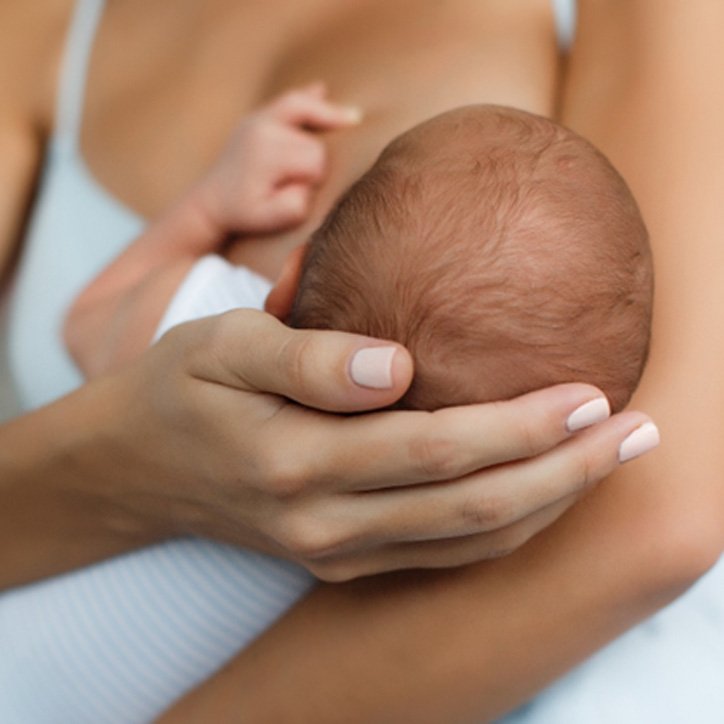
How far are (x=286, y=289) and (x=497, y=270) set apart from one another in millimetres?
191

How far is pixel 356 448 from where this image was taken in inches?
24.3

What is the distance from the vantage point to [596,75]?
945mm

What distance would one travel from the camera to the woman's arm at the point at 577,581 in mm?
729

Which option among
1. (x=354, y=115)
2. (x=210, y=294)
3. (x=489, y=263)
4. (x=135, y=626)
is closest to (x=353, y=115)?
(x=354, y=115)

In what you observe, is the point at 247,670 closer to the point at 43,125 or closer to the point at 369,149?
the point at 369,149

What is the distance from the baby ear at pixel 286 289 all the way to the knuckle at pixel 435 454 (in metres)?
0.22

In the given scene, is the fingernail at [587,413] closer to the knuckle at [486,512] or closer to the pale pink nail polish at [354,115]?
the knuckle at [486,512]

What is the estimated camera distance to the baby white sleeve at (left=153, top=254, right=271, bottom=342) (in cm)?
91

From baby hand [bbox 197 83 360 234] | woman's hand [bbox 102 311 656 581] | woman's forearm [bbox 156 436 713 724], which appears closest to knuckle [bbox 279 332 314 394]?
woman's hand [bbox 102 311 656 581]

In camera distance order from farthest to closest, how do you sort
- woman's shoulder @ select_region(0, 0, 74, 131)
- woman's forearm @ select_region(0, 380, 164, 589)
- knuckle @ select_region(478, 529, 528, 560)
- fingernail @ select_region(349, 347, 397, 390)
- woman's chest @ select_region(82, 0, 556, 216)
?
1. woman's shoulder @ select_region(0, 0, 74, 131)
2. woman's chest @ select_region(82, 0, 556, 216)
3. woman's forearm @ select_region(0, 380, 164, 589)
4. knuckle @ select_region(478, 529, 528, 560)
5. fingernail @ select_region(349, 347, 397, 390)

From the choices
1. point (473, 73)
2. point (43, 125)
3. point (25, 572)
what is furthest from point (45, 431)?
point (43, 125)

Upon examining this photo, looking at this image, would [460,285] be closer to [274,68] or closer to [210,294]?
[210,294]

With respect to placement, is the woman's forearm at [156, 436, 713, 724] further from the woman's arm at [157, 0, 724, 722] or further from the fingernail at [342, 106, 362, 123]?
the fingernail at [342, 106, 362, 123]

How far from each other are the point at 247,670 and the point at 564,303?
420 millimetres
